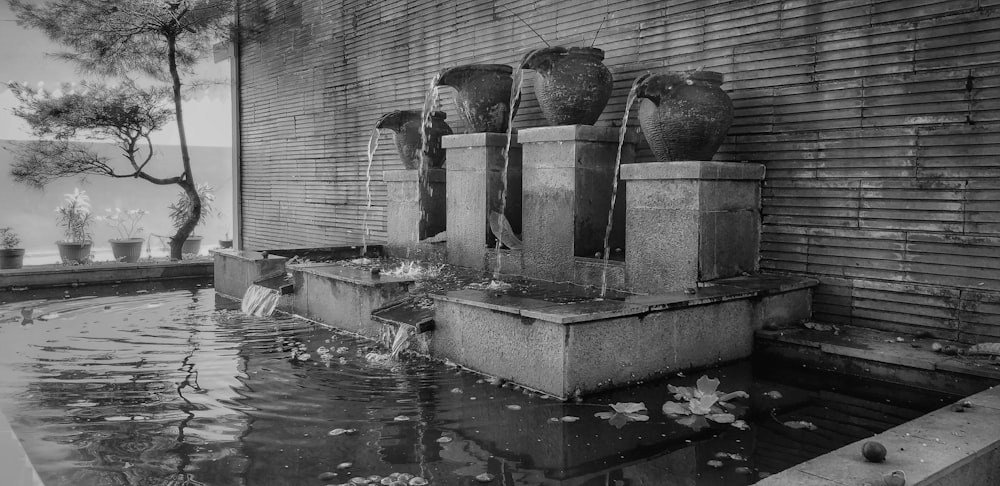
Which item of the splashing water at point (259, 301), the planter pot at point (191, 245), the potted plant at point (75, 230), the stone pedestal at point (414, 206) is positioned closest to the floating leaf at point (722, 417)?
the splashing water at point (259, 301)

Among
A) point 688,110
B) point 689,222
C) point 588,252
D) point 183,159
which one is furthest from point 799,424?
point 183,159

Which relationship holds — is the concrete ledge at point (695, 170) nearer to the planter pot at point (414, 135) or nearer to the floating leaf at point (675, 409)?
Answer: the floating leaf at point (675, 409)

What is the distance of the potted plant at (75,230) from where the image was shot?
1352cm

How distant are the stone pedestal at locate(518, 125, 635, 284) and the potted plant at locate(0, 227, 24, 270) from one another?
10351 millimetres

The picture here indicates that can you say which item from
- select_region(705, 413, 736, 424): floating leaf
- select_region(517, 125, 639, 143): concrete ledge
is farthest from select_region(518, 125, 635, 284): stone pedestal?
select_region(705, 413, 736, 424): floating leaf

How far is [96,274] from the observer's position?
10219mm

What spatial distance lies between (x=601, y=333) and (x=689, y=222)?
5.33ft

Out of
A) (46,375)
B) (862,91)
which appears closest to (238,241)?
(46,375)

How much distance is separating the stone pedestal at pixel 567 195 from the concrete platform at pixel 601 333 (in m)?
1.52

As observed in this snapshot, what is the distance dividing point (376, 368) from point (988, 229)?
4.27 m

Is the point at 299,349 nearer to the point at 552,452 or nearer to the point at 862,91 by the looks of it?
the point at 552,452

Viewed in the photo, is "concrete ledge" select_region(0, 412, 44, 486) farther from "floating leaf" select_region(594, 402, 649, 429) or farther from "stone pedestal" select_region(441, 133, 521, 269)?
"stone pedestal" select_region(441, 133, 521, 269)

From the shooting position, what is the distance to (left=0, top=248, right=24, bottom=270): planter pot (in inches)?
500

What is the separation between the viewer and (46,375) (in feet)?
16.3
